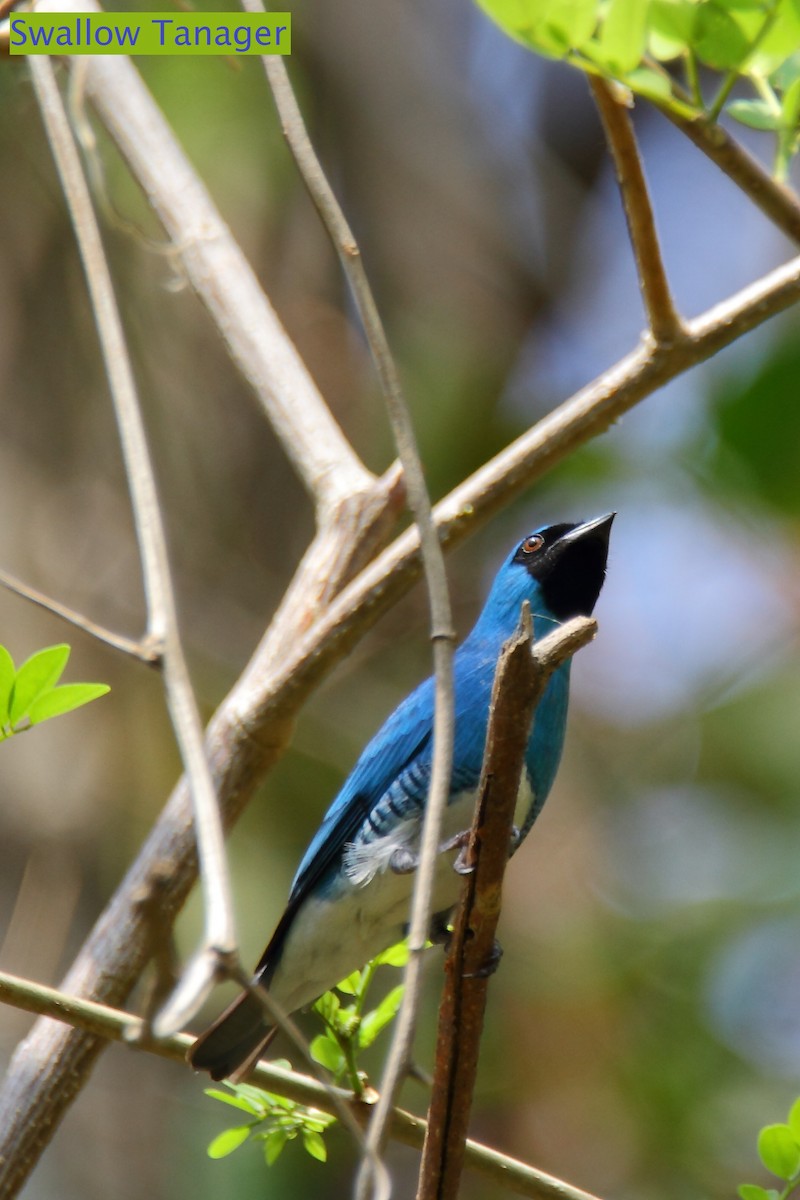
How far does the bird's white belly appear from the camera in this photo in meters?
3.37

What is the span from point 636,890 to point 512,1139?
1.42 meters

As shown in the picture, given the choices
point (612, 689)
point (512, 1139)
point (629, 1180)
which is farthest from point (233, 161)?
point (629, 1180)

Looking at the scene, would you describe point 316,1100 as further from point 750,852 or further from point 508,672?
point 750,852

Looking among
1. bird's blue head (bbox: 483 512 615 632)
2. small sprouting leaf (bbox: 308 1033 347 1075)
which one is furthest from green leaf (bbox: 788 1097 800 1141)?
bird's blue head (bbox: 483 512 615 632)

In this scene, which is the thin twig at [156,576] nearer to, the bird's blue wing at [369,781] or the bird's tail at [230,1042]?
the bird's tail at [230,1042]

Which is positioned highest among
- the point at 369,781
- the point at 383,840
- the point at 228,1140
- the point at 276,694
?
the point at 369,781

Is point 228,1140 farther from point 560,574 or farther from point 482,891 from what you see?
point 560,574

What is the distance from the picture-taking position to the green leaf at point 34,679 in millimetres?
2014

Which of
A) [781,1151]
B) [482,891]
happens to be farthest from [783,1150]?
[482,891]

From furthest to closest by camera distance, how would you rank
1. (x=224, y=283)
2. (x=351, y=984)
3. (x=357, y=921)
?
(x=357, y=921) < (x=224, y=283) < (x=351, y=984)

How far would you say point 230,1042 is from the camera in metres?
3.17

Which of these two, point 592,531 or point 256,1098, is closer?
point 256,1098

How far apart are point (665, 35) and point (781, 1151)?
1767mm

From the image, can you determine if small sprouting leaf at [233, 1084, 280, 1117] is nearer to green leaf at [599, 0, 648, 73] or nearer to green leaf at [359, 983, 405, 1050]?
green leaf at [359, 983, 405, 1050]
